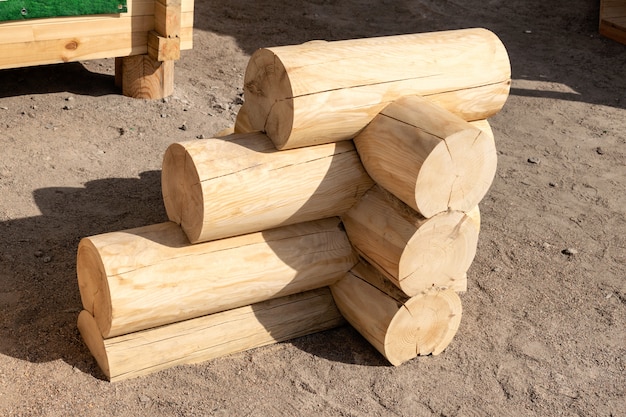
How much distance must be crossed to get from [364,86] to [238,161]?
763mm

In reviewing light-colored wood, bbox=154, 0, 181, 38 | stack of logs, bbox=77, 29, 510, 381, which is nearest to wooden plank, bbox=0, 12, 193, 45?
light-colored wood, bbox=154, 0, 181, 38

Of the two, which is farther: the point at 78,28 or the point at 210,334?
the point at 78,28

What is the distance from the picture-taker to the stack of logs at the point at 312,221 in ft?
12.8

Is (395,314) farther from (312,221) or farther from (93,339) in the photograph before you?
(93,339)

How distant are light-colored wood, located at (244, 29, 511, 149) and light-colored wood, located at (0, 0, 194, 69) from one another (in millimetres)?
2737

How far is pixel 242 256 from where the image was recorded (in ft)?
13.5

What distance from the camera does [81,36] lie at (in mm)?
6512

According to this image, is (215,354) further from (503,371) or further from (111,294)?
(503,371)

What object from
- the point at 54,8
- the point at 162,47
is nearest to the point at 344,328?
the point at 162,47

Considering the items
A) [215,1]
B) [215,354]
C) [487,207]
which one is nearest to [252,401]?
[215,354]

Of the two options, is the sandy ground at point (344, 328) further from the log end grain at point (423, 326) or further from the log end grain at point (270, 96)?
the log end grain at point (270, 96)

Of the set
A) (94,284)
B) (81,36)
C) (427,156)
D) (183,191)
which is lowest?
(94,284)

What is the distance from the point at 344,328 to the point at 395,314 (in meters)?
0.54

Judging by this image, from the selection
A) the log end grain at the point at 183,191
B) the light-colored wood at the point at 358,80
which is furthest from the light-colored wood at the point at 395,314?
the log end grain at the point at 183,191
